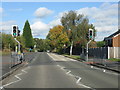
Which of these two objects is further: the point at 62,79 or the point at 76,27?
the point at 76,27

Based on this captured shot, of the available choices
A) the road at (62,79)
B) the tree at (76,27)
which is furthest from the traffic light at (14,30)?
the tree at (76,27)

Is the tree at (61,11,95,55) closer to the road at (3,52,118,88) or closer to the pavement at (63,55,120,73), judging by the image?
the pavement at (63,55,120,73)

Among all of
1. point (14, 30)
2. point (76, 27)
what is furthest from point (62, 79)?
point (76, 27)

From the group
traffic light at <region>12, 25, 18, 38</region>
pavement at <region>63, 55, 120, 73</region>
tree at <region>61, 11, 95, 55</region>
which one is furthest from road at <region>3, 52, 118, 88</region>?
tree at <region>61, 11, 95, 55</region>

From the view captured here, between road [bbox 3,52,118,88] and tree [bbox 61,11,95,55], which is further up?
tree [bbox 61,11,95,55]

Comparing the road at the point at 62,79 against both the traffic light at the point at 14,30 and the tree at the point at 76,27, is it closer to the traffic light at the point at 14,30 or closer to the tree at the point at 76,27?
the traffic light at the point at 14,30

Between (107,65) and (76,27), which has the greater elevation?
(76,27)

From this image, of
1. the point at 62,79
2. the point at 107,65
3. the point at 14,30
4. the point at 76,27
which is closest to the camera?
the point at 62,79

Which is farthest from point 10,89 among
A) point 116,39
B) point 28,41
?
point 28,41

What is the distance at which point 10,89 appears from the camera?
10.9 metres

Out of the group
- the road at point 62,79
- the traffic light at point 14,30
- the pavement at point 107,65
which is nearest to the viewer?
the road at point 62,79

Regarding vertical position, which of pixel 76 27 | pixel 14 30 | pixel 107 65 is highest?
pixel 76 27

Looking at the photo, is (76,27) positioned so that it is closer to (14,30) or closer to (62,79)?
(14,30)

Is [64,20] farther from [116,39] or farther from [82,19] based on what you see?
[116,39]
